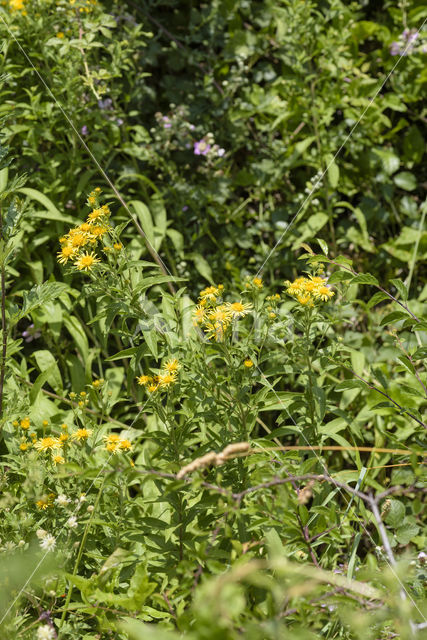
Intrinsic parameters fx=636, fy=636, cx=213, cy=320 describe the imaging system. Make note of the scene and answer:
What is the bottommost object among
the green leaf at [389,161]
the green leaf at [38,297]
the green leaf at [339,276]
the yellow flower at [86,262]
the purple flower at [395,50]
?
the green leaf at [38,297]

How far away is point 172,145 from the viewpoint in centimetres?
291

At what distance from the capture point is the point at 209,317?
1459 millimetres

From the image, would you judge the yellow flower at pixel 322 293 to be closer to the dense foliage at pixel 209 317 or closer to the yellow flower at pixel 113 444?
the dense foliage at pixel 209 317

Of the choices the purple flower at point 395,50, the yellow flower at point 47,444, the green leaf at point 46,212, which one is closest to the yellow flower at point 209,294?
the yellow flower at point 47,444

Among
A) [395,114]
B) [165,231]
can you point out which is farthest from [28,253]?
[395,114]

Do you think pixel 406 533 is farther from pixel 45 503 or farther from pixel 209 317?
pixel 45 503

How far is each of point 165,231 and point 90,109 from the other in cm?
62

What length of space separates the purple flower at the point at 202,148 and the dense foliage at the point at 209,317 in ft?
0.04

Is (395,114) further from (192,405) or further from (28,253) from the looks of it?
(192,405)

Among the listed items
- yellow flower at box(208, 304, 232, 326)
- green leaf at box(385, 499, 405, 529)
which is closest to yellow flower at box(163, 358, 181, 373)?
yellow flower at box(208, 304, 232, 326)

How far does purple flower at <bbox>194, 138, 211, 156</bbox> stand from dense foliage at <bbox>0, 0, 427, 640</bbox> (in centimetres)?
1

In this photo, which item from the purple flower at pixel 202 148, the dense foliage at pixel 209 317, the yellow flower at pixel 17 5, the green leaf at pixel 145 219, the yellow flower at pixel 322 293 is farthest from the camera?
the purple flower at pixel 202 148

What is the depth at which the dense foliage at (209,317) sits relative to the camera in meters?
1.31

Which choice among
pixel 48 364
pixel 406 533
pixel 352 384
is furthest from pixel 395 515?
pixel 48 364
